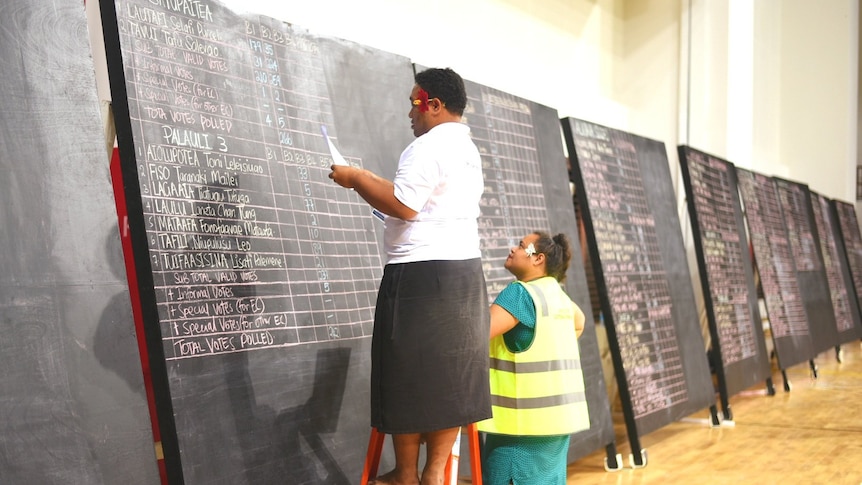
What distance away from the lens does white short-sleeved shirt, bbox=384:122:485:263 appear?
2.36m

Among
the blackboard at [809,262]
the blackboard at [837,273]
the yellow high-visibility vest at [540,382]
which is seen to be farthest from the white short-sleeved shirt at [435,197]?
the blackboard at [837,273]

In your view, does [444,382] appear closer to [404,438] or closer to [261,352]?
[404,438]

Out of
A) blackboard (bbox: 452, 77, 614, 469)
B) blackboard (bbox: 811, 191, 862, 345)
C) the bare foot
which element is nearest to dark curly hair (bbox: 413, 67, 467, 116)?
the bare foot

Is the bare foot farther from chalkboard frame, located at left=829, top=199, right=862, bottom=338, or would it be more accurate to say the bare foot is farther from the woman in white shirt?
chalkboard frame, located at left=829, top=199, right=862, bottom=338

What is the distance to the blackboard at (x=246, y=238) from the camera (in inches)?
98.3

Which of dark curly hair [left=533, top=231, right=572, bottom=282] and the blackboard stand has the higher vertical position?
dark curly hair [left=533, top=231, right=572, bottom=282]

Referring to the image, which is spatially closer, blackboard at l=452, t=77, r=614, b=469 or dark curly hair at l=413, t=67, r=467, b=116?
dark curly hair at l=413, t=67, r=467, b=116

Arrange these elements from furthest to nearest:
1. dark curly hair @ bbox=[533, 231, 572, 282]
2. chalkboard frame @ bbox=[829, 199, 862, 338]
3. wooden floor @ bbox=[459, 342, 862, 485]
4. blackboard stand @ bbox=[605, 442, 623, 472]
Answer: chalkboard frame @ bbox=[829, 199, 862, 338] → blackboard stand @ bbox=[605, 442, 623, 472] → wooden floor @ bbox=[459, 342, 862, 485] → dark curly hair @ bbox=[533, 231, 572, 282]

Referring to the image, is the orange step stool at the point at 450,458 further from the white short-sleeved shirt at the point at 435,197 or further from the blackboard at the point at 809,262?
the blackboard at the point at 809,262

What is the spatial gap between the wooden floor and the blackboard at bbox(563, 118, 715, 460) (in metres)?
0.20

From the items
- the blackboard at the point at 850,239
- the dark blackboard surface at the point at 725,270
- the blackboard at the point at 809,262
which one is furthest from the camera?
the blackboard at the point at 850,239

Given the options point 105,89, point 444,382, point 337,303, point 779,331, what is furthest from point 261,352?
point 779,331

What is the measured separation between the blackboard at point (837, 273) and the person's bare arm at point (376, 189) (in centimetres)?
783

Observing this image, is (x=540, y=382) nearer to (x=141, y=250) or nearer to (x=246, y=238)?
(x=246, y=238)
